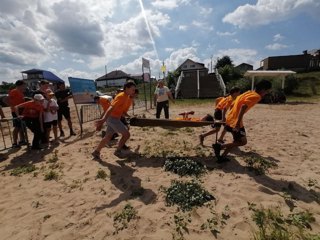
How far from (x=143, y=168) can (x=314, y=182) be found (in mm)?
3128

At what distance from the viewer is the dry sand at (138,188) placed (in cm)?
332

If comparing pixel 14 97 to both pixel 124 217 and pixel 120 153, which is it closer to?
pixel 120 153

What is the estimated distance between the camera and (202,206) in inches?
146

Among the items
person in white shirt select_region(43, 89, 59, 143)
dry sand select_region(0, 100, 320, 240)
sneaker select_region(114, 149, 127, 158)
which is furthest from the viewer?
person in white shirt select_region(43, 89, 59, 143)

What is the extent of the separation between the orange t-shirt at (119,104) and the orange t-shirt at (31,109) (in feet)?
8.80

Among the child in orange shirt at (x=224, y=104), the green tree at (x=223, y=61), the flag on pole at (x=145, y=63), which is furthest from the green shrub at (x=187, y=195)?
the green tree at (x=223, y=61)

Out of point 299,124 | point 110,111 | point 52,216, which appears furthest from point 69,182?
point 299,124

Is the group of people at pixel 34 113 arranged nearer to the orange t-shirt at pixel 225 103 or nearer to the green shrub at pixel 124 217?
the green shrub at pixel 124 217

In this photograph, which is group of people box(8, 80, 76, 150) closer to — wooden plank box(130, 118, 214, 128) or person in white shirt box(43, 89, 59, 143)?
person in white shirt box(43, 89, 59, 143)

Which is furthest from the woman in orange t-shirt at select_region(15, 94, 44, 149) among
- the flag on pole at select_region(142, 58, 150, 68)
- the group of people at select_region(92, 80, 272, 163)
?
the flag on pole at select_region(142, 58, 150, 68)

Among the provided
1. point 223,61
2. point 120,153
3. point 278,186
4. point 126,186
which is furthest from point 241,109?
point 223,61

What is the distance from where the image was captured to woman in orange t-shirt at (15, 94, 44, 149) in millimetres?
7086

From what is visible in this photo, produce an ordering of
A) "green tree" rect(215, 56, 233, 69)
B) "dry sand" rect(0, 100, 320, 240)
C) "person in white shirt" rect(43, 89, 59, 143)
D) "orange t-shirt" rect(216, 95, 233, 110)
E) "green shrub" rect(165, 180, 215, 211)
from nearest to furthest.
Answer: "dry sand" rect(0, 100, 320, 240), "green shrub" rect(165, 180, 215, 211), "orange t-shirt" rect(216, 95, 233, 110), "person in white shirt" rect(43, 89, 59, 143), "green tree" rect(215, 56, 233, 69)

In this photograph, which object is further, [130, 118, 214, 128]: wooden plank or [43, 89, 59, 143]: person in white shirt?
[43, 89, 59, 143]: person in white shirt
